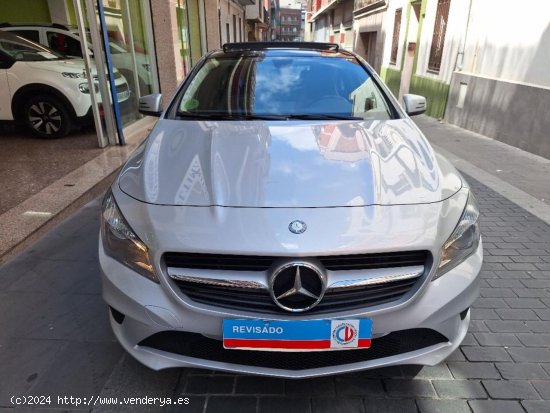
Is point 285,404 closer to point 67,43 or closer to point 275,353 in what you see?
point 275,353

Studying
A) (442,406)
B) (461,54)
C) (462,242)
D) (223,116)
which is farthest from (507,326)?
(461,54)

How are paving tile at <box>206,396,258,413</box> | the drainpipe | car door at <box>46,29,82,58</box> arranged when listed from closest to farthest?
1. paving tile at <box>206,396,258,413</box>
2. car door at <box>46,29,82,58</box>
3. the drainpipe

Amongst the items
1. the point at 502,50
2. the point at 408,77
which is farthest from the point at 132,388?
the point at 408,77

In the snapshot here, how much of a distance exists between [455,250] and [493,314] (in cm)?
111

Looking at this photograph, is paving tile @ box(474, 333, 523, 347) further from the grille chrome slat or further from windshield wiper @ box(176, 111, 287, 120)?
windshield wiper @ box(176, 111, 287, 120)

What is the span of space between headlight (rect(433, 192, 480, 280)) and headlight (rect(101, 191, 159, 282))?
3.83ft

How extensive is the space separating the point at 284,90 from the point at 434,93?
8.27m

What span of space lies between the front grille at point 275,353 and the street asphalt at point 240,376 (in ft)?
1.05

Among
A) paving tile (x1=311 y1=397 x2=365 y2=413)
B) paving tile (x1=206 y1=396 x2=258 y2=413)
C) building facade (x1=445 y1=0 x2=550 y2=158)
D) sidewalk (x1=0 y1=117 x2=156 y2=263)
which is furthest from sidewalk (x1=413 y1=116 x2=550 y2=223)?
sidewalk (x1=0 y1=117 x2=156 y2=263)

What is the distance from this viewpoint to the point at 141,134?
701cm

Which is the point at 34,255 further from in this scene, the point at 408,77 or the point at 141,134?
the point at 408,77

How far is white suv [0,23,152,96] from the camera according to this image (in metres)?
7.23

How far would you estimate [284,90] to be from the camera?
2912mm

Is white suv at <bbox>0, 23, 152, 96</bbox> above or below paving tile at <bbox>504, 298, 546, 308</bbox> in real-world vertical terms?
above
